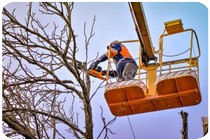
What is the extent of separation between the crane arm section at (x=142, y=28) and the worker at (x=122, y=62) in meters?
0.92

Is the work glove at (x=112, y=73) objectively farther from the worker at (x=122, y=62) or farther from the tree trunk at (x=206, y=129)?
the tree trunk at (x=206, y=129)

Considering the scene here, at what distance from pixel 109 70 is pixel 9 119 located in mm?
4111

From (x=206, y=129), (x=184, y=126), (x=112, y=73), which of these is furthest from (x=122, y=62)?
(x=206, y=129)

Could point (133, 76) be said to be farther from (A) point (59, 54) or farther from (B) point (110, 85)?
(A) point (59, 54)

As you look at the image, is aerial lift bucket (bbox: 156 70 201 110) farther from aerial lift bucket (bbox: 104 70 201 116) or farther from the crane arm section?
the crane arm section

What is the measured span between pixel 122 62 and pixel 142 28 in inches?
62.0

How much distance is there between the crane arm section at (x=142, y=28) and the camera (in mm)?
10492

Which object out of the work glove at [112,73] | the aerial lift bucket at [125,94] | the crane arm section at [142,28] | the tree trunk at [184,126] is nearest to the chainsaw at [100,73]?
the work glove at [112,73]

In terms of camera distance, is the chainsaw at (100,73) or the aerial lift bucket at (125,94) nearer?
the aerial lift bucket at (125,94)

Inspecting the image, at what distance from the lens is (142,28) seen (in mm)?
11305

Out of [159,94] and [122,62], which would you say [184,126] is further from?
[122,62]

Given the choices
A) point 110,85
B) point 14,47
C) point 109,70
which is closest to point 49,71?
point 14,47

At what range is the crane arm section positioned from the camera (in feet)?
34.4

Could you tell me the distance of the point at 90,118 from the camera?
261 inches
